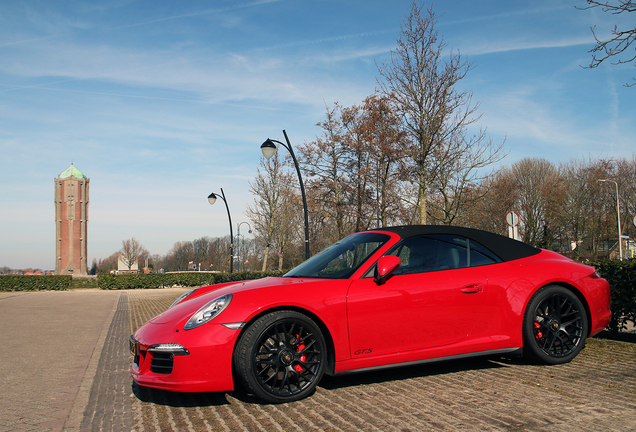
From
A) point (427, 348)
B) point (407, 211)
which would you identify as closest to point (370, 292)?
point (427, 348)

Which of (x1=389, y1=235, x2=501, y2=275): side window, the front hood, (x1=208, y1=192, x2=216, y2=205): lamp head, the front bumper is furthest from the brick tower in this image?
(x1=389, y1=235, x2=501, y2=275): side window

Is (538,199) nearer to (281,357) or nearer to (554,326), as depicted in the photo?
(554,326)

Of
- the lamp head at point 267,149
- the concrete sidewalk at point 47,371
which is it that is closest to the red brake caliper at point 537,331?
the concrete sidewalk at point 47,371

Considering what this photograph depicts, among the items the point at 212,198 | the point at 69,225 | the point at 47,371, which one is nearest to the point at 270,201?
the point at 212,198

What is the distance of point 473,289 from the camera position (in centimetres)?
430

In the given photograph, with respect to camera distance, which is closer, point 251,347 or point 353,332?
point 251,347

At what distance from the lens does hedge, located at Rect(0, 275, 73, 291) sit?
3369 centimetres

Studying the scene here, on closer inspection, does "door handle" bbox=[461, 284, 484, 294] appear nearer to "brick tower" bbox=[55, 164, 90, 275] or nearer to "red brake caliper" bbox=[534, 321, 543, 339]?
"red brake caliper" bbox=[534, 321, 543, 339]

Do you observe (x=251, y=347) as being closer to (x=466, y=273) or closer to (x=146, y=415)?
(x=146, y=415)

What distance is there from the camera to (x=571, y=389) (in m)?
3.87

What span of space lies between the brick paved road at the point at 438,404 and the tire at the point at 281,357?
14 centimetres

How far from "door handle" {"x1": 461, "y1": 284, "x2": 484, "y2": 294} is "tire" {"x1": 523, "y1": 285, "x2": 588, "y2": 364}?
590 millimetres

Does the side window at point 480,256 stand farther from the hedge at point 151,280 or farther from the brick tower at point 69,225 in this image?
the brick tower at point 69,225

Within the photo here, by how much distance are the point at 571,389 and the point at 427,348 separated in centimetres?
122
